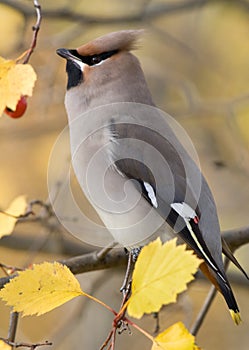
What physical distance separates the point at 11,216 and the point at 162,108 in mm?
2313

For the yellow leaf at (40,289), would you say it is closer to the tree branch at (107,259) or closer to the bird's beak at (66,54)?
the tree branch at (107,259)

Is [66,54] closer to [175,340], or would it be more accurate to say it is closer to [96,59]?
[96,59]

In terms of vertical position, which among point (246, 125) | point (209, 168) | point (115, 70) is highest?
point (115, 70)

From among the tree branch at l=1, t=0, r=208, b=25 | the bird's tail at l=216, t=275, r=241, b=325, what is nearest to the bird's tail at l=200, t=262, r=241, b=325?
the bird's tail at l=216, t=275, r=241, b=325

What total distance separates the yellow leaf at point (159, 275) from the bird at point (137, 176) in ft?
2.25

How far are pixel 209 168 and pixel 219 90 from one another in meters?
0.71

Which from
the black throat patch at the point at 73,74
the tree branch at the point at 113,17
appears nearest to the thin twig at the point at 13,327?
the black throat patch at the point at 73,74

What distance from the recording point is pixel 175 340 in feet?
6.10

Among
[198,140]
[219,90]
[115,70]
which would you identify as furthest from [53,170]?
[219,90]

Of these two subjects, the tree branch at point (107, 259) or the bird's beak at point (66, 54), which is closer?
the tree branch at point (107, 259)

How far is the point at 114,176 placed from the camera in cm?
269

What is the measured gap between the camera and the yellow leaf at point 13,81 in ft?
7.77

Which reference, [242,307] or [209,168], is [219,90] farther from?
[242,307]

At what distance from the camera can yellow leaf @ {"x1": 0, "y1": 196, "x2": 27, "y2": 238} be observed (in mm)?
2650
